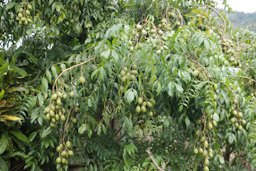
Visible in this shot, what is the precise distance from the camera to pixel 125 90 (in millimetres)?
1948

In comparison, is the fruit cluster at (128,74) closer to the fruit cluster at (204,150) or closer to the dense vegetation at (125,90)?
the dense vegetation at (125,90)

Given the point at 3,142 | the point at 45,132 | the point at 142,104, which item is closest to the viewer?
the point at 142,104

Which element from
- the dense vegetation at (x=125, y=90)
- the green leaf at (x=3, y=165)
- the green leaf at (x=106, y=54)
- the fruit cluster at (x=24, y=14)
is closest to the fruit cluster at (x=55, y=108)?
the dense vegetation at (x=125, y=90)

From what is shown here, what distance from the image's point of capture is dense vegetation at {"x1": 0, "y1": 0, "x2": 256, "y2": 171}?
1.98m

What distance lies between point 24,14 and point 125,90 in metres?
1.07

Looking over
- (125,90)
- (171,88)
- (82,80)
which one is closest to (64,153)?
(82,80)

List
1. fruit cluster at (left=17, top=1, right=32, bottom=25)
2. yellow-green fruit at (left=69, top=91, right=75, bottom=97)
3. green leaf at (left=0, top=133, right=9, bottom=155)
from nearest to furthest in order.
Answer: yellow-green fruit at (left=69, top=91, right=75, bottom=97) < fruit cluster at (left=17, top=1, right=32, bottom=25) < green leaf at (left=0, top=133, right=9, bottom=155)

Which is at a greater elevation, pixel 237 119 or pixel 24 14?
pixel 24 14

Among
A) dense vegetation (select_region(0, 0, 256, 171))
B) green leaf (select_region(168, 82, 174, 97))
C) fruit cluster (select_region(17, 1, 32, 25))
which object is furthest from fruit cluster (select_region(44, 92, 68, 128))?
fruit cluster (select_region(17, 1, 32, 25))

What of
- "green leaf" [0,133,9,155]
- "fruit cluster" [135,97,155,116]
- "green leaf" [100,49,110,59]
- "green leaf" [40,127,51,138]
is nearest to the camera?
"green leaf" [100,49,110,59]

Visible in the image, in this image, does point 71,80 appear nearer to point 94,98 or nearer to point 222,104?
point 94,98

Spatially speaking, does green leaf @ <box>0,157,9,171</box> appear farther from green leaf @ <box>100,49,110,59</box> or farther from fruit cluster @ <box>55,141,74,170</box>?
green leaf @ <box>100,49,110,59</box>

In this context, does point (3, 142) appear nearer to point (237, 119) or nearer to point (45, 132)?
point (45, 132)

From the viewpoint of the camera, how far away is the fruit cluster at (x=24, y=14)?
2.47 m
